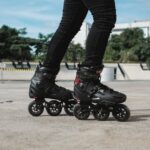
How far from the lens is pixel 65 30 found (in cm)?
488

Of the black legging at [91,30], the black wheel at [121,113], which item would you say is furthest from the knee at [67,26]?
the black wheel at [121,113]

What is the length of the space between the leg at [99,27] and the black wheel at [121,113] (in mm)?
443

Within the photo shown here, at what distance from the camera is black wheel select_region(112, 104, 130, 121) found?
169 inches

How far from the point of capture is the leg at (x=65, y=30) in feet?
16.0

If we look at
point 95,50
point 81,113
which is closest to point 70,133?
point 81,113

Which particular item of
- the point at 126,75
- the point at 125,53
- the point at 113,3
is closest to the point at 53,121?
the point at 113,3

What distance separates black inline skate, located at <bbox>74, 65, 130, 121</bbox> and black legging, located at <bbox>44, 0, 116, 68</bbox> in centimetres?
11

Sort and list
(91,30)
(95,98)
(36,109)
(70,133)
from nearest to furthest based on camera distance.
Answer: (70,133) < (95,98) < (91,30) < (36,109)

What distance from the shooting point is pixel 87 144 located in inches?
125

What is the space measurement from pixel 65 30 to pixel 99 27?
426 millimetres

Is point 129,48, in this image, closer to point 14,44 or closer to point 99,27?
point 14,44

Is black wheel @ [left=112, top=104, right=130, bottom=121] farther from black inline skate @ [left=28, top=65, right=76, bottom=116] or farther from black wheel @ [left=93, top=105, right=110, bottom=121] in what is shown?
black inline skate @ [left=28, top=65, right=76, bottom=116]

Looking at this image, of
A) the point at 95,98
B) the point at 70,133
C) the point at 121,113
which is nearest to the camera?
the point at 70,133

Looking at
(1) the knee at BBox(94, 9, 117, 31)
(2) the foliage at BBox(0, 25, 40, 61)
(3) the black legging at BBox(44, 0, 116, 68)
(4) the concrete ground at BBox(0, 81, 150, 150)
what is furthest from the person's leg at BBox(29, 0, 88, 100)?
(2) the foliage at BBox(0, 25, 40, 61)
